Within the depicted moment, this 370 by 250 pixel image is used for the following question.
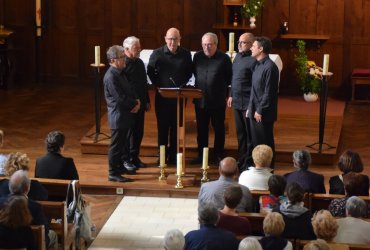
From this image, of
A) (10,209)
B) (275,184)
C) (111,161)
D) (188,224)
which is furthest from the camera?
(111,161)

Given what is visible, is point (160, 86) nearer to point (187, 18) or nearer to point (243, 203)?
point (243, 203)

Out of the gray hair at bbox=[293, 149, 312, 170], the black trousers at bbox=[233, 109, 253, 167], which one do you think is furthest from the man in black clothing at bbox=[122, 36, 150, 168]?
the gray hair at bbox=[293, 149, 312, 170]

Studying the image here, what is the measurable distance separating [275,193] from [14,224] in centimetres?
194

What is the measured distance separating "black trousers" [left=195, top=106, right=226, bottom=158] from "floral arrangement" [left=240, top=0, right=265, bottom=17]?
398 centimetres

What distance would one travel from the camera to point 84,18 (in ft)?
47.3

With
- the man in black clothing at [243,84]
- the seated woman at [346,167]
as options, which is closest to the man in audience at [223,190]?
the seated woman at [346,167]

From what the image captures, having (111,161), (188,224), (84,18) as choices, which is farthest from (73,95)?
(188,224)

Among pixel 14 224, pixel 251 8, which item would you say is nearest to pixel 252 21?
pixel 251 8

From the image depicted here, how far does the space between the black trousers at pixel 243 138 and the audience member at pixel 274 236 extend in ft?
11.8

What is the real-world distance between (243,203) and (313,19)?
749cm

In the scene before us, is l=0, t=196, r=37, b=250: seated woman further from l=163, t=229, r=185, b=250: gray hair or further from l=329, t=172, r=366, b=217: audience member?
l=329, t=172, r=366, b=217: audience member

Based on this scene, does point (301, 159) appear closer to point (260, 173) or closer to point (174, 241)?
point (260, 173)

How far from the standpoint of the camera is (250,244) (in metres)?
5.29

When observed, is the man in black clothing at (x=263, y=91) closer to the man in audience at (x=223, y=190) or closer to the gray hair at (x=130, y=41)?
the gray hair at (x=130, y=41)
